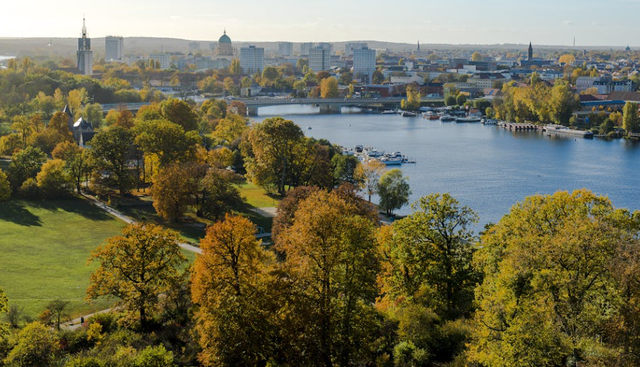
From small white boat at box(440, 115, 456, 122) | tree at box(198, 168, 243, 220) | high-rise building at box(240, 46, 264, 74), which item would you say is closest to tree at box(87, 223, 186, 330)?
tree at box(198, 168, 243, 220)

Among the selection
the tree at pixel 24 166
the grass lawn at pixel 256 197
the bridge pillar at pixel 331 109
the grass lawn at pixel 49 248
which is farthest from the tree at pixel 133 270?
the bridge pillar at pixel 331 109

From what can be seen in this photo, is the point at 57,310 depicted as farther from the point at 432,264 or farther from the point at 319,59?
the point at 319,59

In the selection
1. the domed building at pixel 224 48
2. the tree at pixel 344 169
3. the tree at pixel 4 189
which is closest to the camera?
the tree at pixel 4 189

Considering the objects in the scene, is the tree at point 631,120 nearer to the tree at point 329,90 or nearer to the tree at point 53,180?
the tree at point 329,90

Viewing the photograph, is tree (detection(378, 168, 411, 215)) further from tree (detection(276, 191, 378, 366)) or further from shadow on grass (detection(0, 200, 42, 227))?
tree (detection(276, 191, 378, 366))

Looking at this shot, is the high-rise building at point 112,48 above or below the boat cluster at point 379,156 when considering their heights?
above
